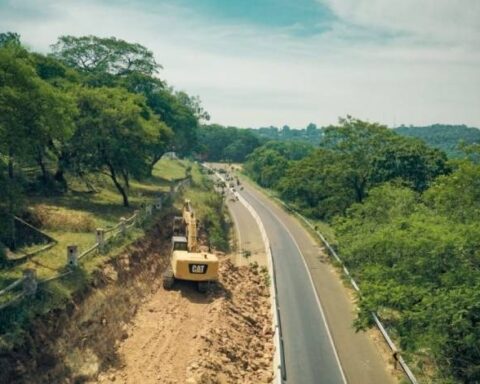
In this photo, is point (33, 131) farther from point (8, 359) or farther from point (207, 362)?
point (207, 362)

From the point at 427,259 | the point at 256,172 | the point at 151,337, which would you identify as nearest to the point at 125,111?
the point at 151,337

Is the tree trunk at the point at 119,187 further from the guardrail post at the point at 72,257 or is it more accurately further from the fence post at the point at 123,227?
the guardrail post at the point at 72,257

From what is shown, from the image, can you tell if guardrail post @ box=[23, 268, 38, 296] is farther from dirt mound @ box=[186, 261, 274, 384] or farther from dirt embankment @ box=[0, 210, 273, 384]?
dirt mound @ box=[186, 261, 274, 384]

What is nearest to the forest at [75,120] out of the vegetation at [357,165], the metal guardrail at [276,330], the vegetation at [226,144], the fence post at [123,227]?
the fence post at [123,227]

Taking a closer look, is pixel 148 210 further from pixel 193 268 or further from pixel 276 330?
pixel 276 330

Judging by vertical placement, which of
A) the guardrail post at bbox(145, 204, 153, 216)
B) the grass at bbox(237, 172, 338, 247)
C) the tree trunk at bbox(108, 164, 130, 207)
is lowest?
the grass at bbox(237, 172, 338, 247)

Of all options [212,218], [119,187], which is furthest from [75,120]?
[212,218]

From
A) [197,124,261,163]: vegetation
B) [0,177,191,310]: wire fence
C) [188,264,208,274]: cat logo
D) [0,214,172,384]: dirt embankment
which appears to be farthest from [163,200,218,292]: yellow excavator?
[197,124,261,163]: vegetation

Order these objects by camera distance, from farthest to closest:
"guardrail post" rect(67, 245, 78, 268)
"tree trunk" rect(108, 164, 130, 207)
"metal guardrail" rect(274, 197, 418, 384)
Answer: "tree trunk" rect(108, 164, 130, 207)
"guardrail post" rect(67, 245, 78, 268)
"metal guardrail" rect(274, 197, 418, 384)
